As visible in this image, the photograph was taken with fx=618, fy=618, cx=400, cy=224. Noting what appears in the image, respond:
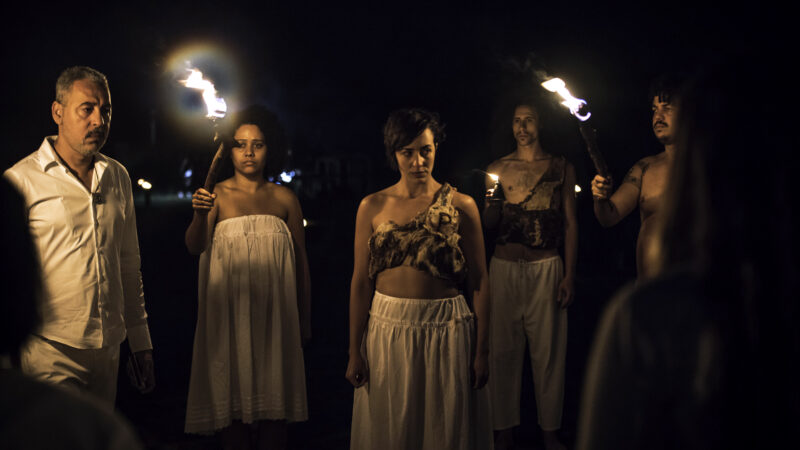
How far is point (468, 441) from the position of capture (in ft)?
11.1

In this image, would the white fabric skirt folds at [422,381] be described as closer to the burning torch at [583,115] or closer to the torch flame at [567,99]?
the burning torch at [583,115]

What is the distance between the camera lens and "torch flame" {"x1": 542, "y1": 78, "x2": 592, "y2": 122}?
350cm

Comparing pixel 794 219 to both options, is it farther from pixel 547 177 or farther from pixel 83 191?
pixel 547 177

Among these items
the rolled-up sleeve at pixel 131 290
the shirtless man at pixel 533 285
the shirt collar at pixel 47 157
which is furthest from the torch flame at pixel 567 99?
the shirt collar at pixel 47 157

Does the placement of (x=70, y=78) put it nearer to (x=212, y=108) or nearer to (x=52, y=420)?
(x=212, y=108)

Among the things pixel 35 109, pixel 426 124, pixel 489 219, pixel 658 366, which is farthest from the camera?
pixel 35 109

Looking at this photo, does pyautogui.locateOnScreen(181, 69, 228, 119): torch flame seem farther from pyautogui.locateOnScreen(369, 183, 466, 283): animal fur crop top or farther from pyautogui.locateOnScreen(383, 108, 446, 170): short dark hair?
pyautogui.locateOnScreen(369, 183, 466, 283): animal fur crop top

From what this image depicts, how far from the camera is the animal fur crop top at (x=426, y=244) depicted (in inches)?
134

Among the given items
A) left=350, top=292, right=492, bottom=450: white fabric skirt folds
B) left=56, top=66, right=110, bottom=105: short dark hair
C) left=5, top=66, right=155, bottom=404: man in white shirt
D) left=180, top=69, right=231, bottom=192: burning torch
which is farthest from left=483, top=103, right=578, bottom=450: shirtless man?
left=56, top=66, right=110, bottom=105: short dark hair

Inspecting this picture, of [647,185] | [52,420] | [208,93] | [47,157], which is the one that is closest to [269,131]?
[208,93]

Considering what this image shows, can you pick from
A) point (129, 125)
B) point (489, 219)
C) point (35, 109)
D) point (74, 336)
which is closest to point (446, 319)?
point (489, 219)

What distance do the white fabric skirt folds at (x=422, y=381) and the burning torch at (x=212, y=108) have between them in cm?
136

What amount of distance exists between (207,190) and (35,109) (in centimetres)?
446

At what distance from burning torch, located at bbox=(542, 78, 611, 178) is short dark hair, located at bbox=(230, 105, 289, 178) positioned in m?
2.09
